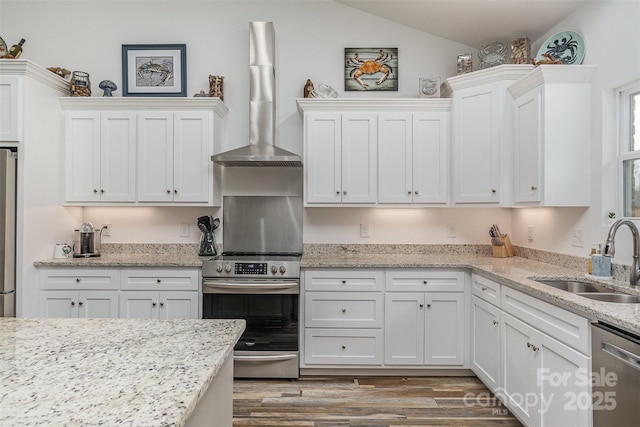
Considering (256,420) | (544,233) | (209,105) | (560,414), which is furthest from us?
(209,105)

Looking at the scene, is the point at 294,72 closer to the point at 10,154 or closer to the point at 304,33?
the point at 304,33

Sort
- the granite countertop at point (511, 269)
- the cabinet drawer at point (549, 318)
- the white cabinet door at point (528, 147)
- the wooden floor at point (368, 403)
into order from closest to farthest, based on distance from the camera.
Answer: the granite countertop at point (511, 269), the cabinet drawer at point (549, 318), the wooden floor at point (368, 403), the white cabinet door at point (528, 147)

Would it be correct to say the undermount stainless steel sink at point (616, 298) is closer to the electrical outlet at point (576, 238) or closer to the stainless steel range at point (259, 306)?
the electrical outlet at point (576, 238)

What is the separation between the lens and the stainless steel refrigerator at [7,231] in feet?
9.21

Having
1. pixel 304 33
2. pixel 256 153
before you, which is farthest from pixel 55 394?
pixel 304 33

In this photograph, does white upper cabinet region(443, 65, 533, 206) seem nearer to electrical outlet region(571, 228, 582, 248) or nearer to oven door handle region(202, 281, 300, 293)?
electrical outlet region(571, 228, 582, 248)

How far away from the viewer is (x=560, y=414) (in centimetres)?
189

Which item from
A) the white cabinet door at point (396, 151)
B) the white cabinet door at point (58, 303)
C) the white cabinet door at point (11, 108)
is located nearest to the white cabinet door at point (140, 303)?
the white cabinet door at point (58, 303)

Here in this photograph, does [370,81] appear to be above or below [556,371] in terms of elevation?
above

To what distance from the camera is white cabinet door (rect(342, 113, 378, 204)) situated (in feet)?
10.8

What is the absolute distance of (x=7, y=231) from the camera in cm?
282

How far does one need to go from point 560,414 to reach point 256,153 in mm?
2694

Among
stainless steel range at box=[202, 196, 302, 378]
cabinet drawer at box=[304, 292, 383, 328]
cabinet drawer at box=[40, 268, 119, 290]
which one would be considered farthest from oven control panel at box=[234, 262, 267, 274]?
cabinet drawer at box=[40, 268, 119, 290]

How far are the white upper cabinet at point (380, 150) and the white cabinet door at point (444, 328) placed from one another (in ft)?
2.83
